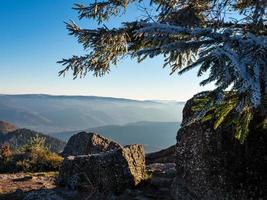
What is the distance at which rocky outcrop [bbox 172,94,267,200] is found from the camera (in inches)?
250

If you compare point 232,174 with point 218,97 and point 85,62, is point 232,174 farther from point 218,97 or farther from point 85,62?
point 85,62

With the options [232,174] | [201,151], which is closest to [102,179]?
[201,151]

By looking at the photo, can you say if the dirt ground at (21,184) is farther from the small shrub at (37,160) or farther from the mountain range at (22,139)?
the mountain range at (22,139)

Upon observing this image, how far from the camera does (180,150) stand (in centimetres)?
754

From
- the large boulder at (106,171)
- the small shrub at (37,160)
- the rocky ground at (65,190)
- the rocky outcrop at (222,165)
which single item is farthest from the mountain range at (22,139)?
the rocky outcrop at (222,165)

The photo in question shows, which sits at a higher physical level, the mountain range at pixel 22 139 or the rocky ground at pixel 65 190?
the rocky ground at pixel 65 190

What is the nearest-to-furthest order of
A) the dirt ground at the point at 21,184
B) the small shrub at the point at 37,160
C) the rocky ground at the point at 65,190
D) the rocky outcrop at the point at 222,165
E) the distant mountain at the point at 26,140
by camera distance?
1. the rocky outcrop at the point at 222,165
2. the rocky ground at the point at 65,190
3. the dirt ground at the point at 21,184
4. the small shrub at the point at 37,160
5. the distant mountain at the point at 26,140

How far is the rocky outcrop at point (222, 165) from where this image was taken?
6.36 meters

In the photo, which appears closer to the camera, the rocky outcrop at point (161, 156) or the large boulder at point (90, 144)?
the large boulder at point (90, 144)

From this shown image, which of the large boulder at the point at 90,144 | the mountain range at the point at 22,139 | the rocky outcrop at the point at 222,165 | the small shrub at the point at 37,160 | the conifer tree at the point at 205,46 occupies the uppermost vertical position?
the conifer tree at the point at 205,46

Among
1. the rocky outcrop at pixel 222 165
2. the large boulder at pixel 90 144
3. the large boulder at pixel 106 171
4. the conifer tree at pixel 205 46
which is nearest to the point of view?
the conifer tree at pixel 205 46

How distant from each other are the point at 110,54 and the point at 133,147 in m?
2.08

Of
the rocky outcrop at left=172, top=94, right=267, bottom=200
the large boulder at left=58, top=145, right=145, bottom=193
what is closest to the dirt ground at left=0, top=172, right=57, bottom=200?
the large boulder at left=58, top=145, right=145, bottom=193

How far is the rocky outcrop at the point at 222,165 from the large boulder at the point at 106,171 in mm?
1228
